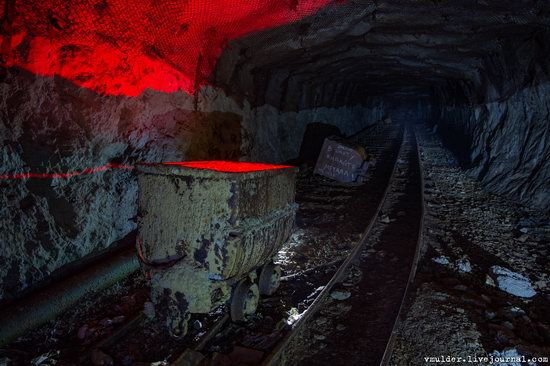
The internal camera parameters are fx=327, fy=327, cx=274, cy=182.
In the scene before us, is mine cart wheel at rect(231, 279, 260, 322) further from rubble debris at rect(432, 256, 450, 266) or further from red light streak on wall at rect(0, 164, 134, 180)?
rubble debris at rect(432, 256, 450, 266)

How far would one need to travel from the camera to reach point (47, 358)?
301cm

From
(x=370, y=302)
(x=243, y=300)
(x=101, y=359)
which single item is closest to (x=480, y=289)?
(x=370, y=302)

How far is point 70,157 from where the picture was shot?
13.2 ft

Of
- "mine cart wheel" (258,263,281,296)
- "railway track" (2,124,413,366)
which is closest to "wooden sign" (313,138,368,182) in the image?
"railway track" (2,124,413,366)

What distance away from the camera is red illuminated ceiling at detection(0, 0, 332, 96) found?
3.54m

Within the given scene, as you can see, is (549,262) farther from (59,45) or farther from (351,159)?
(59,45)

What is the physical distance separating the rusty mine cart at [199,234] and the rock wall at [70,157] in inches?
54.6

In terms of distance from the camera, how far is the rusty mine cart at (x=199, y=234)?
293 centimetres

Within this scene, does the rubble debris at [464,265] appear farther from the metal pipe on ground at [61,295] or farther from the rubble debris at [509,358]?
the metal pipe on ground at [61,295]

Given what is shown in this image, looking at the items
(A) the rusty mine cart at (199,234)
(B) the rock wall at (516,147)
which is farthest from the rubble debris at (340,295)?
(B) the rock wall at (516,147)

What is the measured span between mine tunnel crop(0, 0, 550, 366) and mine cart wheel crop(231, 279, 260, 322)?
0.03 metres

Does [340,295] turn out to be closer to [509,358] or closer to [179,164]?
[509,358]

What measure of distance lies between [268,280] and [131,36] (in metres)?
3.79

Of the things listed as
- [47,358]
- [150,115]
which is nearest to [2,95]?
[150,115]
